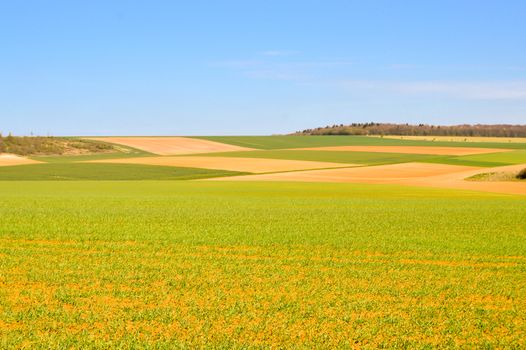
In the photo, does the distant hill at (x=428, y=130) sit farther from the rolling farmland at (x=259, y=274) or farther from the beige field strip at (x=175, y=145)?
the rolling farmland at (x=259, y=274)

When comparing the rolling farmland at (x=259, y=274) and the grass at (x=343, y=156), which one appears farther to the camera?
the grass at (x=343, y=156)

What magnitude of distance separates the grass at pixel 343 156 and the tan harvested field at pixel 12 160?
17.9 metres

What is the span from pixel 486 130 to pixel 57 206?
105787 mm

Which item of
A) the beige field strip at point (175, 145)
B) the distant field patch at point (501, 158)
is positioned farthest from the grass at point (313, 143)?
the distant field patch at point (501, 158)

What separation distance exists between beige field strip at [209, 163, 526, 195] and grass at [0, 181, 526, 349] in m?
21.8

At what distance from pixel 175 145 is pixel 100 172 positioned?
32692 millimetres

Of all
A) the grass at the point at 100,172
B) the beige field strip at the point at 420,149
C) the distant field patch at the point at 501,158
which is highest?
the beige field strip at the point at 420,149

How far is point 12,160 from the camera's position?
62781 millimetres

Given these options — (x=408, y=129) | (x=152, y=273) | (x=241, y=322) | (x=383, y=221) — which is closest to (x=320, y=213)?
(x=383, y=221)

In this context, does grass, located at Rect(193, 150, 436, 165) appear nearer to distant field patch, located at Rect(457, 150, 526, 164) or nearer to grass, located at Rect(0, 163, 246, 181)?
distant field patch, located at Rect(457, 150, 526, 164)

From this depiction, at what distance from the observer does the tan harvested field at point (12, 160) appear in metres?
59.4

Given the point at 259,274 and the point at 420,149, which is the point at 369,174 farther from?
the point at 259,274

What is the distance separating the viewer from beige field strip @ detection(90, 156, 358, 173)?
54656mm

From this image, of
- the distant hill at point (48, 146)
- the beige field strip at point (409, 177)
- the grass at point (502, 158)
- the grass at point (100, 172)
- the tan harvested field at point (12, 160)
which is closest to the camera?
the beige field strip at point (409, 177)
